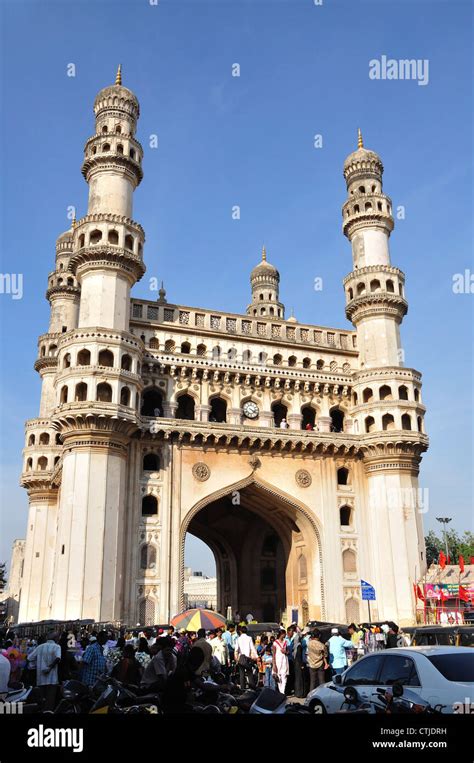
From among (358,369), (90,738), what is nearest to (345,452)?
(358,369)

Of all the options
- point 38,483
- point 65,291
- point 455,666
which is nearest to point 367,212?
point 65,291

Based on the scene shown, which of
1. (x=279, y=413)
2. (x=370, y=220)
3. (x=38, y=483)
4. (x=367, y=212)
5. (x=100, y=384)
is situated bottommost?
(x=38, y=483)

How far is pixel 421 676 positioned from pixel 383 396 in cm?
3019

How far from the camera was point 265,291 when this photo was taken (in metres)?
62.7

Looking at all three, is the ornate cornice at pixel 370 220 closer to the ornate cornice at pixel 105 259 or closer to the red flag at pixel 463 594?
the ornate cornice at pixel 105 259

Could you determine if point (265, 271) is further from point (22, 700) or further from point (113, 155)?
point (22, 700)

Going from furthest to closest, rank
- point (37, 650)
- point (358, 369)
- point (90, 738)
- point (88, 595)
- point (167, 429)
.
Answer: point (358, 369), point (167, 429), point (88, 595), point (37, 650), point (90, 738)

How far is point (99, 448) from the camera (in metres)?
30.8

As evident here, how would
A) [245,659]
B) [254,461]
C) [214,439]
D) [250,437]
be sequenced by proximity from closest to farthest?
1. [245,659]
2. [214,439]
3. [250,437]
4. [254,461]

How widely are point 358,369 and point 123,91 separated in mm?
22139

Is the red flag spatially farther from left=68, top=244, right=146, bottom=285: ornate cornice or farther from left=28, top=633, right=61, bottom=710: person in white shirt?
left=28, top=633, right=61, bottom=710: person in white shirt

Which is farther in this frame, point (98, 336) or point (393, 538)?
point (393, 538)

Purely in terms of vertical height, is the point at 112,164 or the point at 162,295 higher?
the point at 112,164

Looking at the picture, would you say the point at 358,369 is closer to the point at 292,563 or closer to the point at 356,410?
the point at 356,410
